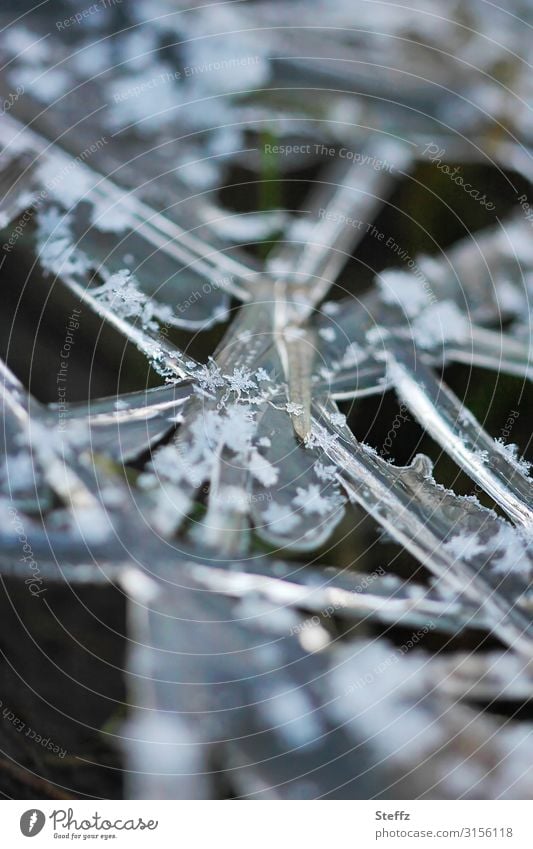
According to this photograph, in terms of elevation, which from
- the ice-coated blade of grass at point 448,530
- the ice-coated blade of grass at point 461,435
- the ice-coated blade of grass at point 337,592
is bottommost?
the ice-coated blade of grass at point 337,592

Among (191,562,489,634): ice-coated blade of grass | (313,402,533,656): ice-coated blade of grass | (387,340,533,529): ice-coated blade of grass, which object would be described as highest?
(387,340,533,529): ice-coated blade of grass

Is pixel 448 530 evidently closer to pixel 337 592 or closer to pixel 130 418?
pixel 337 592

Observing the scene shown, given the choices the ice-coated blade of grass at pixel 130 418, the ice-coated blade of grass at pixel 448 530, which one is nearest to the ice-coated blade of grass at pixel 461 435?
the ice-coated blade of grass at pixel 448 530

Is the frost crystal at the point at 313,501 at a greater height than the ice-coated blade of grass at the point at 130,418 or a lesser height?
lesser

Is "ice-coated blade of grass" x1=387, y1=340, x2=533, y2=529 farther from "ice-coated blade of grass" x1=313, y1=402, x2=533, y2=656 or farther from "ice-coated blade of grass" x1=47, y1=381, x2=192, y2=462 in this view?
"ice-coated blade of grass" x1=47, y1=381, x2=192, y2=462

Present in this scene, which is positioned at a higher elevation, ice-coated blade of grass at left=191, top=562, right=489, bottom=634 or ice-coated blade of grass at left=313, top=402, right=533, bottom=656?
ice-coated blade of grass at left=313, top=402, right=533, bottom=656

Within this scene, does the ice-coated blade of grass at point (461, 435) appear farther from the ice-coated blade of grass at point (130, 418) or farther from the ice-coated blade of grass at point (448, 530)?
the ice-coated blade of grass at point (130, 418)

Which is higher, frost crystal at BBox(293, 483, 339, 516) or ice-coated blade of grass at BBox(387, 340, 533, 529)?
ice-coated blade of grass at BBox(387, 340, 533, 529)

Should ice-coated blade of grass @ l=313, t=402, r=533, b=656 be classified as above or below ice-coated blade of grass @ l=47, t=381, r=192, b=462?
below

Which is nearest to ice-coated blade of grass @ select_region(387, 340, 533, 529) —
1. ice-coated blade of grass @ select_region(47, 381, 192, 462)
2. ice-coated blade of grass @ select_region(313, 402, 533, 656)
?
ice-coated blade of grass @ select_region(313, 402, 533, 656)
